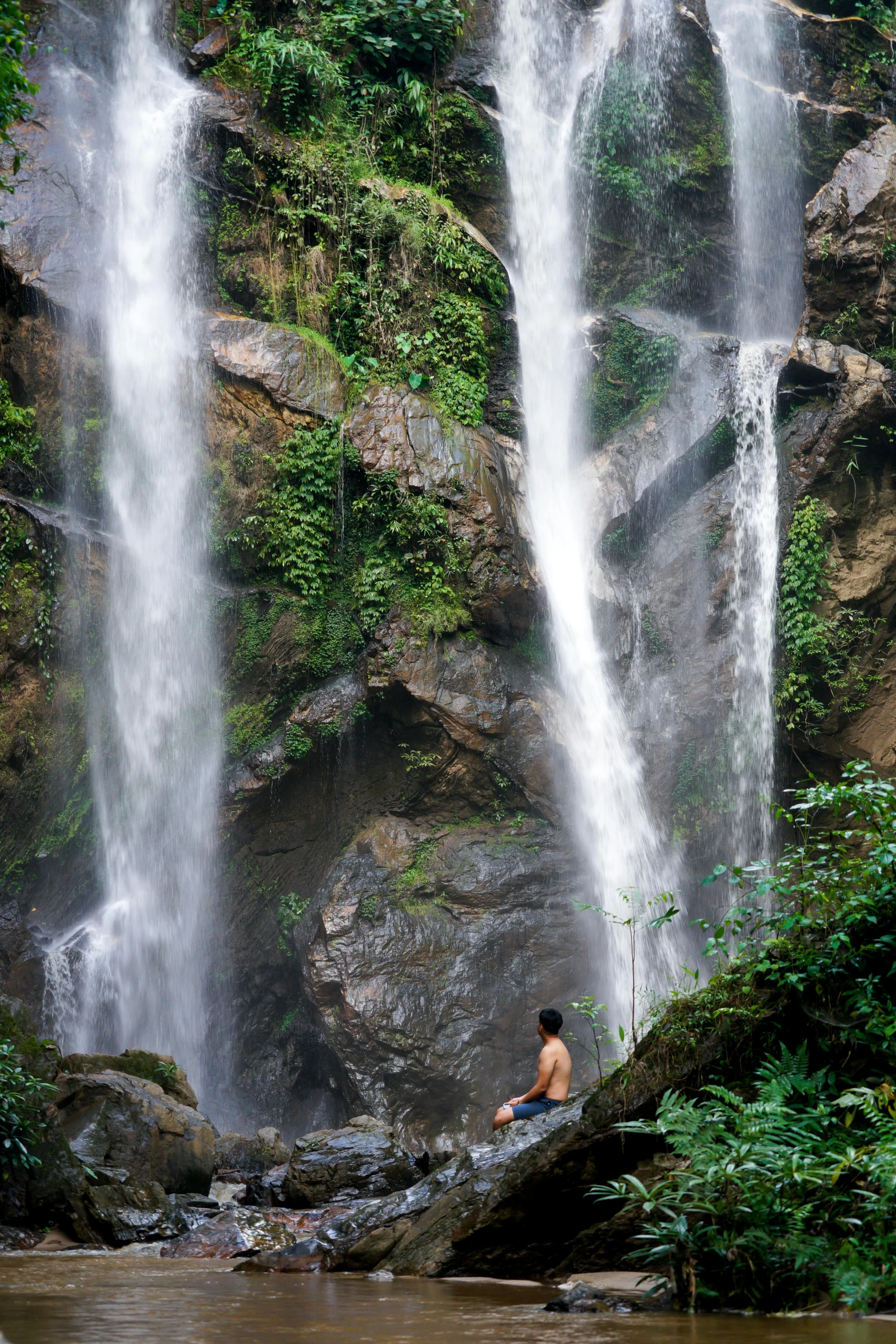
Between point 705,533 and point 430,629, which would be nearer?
point 430,629

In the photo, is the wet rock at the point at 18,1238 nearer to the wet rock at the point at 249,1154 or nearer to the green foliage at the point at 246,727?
the wet rock at the point at 249,1154

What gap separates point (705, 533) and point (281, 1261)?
12.4 metres

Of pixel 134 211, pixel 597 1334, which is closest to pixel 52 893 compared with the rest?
pixel 134 211

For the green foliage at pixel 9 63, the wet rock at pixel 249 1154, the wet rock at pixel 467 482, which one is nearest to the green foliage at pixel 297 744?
the wet rock at pixel 467 482

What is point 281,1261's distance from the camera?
18.5ft

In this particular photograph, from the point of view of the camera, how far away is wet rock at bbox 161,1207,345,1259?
652cm

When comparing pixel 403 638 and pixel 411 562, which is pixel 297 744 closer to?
pixel 403 638

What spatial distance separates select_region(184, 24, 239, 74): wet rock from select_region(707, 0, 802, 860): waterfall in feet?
28.7

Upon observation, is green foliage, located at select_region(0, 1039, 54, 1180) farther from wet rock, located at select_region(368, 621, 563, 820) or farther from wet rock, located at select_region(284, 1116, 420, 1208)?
wet rock, located at select_region(368, 621, 563, 820)

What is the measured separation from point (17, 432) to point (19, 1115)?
10.0 meters

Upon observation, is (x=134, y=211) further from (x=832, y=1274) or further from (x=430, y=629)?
(x=832, y=1274)

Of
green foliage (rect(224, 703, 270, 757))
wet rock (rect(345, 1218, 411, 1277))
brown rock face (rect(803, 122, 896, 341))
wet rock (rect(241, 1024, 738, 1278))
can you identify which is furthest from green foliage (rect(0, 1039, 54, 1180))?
brown rock face (rect(803, 122, 896, 341))

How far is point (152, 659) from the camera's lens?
1416cm

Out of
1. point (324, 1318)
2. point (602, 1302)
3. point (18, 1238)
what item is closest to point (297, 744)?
point (18, 1238)
